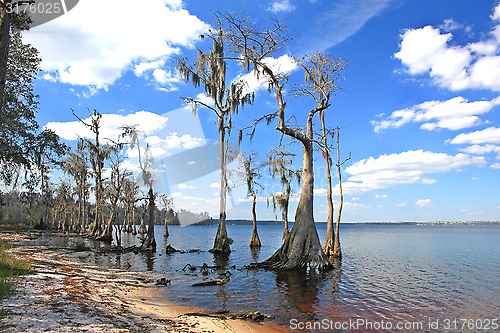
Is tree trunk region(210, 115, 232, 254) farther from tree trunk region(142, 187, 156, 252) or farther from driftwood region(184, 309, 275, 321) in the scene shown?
driftwood region(184, 309, 275, 321)

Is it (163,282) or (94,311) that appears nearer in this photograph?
(94,311)

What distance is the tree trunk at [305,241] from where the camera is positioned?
1692cm

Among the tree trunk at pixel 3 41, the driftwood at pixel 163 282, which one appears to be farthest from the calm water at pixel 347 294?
the tree trunk at pixel 3 41

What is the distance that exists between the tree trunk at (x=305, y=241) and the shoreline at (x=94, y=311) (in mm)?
7556

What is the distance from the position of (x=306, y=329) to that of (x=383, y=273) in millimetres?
12668

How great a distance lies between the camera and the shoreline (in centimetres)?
616

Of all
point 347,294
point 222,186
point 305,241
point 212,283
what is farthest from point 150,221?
point 347,294

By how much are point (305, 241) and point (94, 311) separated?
11.8m

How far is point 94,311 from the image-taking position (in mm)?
7566

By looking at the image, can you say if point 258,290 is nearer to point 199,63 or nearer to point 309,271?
point 309,271

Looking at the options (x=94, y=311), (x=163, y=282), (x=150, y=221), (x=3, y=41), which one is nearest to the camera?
(x=3, y=41)

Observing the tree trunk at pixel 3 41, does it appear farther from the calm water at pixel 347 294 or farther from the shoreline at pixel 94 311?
the calm water at pixel 347 294

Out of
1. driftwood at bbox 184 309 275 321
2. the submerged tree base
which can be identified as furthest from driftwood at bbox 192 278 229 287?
driftwood at bbox 184 309 275 321

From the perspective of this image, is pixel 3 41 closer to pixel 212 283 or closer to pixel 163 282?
pixel 163 282
